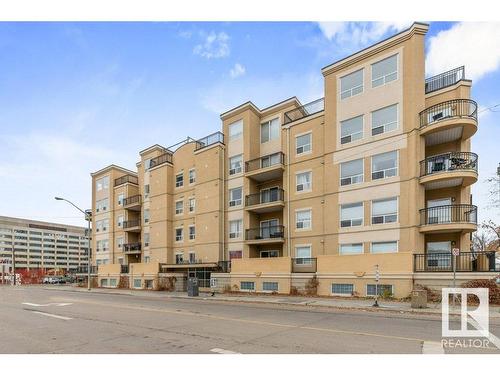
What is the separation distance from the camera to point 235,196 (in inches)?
1255

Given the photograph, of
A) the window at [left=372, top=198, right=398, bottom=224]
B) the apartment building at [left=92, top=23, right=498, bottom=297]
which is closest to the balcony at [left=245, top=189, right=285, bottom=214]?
the apartment building at [left=92, top=23, right=498, bottom=297]

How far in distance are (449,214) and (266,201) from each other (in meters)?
13.7

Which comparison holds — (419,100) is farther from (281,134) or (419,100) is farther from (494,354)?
(494,354)

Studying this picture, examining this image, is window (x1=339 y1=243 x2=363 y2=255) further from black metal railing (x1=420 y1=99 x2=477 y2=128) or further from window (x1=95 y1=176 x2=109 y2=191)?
window (x1=95 y1=176 x2=109 y2=191)

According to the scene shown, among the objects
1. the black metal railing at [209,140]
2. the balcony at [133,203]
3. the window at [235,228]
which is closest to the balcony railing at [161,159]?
the balcony at [133,203]

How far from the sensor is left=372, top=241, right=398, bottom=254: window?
21.9 m

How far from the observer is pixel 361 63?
81.0 feet

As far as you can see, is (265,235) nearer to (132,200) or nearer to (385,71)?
(385,71)

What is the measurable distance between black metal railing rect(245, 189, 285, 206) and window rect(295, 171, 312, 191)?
4.94ft

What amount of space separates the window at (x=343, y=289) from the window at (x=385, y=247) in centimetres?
286

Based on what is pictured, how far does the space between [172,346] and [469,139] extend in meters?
22.4

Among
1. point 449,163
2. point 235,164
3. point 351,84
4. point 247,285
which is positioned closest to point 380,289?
point 449,163

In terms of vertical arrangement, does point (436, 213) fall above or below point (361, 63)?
below

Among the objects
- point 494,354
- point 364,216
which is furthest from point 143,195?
point 494,354
